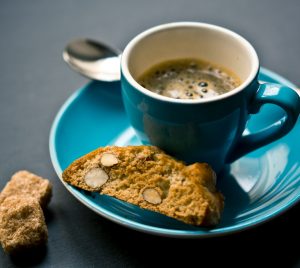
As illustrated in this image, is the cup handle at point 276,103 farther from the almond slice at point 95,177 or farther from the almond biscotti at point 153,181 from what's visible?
the almond slice at point 95,177

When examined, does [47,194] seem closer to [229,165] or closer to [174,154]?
[174,154]

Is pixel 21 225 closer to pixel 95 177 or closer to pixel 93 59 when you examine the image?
pixel 95 177

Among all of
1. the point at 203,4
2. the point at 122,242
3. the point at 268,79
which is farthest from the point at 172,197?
the point at 203,4

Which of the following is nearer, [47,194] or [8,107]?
[47,194]

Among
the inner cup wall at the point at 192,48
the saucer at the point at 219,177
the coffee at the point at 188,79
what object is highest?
the inner cup wall at the point at 192,48

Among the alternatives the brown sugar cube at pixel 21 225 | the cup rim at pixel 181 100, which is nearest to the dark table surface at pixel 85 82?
the brown sugar cube at pixel 21 225

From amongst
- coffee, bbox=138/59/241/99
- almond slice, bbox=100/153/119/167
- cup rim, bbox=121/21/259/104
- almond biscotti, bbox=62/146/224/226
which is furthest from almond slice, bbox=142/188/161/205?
coffee, bbox=138/59/241/99

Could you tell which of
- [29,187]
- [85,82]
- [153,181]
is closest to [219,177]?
[153,181]
